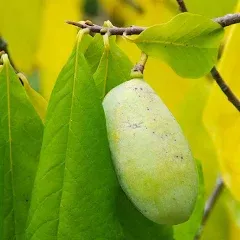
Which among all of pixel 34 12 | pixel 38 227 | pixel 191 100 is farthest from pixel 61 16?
pixel 38 227

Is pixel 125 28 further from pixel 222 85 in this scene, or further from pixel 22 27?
pixel 22 27

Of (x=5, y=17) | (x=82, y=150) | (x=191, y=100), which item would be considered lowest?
(x=191, y=100)

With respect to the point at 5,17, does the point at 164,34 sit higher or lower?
higher

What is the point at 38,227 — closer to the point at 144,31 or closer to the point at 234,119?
the point at 144,31

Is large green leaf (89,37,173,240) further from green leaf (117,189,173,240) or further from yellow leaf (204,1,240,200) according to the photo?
yellow leaf (204,1,240,200)

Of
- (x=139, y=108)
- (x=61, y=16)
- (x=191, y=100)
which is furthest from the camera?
(x=61, y=16)

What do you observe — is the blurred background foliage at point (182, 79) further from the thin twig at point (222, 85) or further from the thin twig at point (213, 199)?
the thin twig at point (222, 85)

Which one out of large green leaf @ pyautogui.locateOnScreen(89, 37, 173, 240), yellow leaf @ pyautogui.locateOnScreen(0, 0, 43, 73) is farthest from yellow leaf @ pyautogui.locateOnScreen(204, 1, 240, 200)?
yellow leaf @ pyautogui.locateOnScreen(0, 0, 43, 73)

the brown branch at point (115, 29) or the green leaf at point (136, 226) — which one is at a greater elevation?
the brown branch at point (115, 29)

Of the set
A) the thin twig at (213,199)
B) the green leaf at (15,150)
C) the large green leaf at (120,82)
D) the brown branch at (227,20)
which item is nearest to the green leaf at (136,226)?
the large green leaf at (120,82)
